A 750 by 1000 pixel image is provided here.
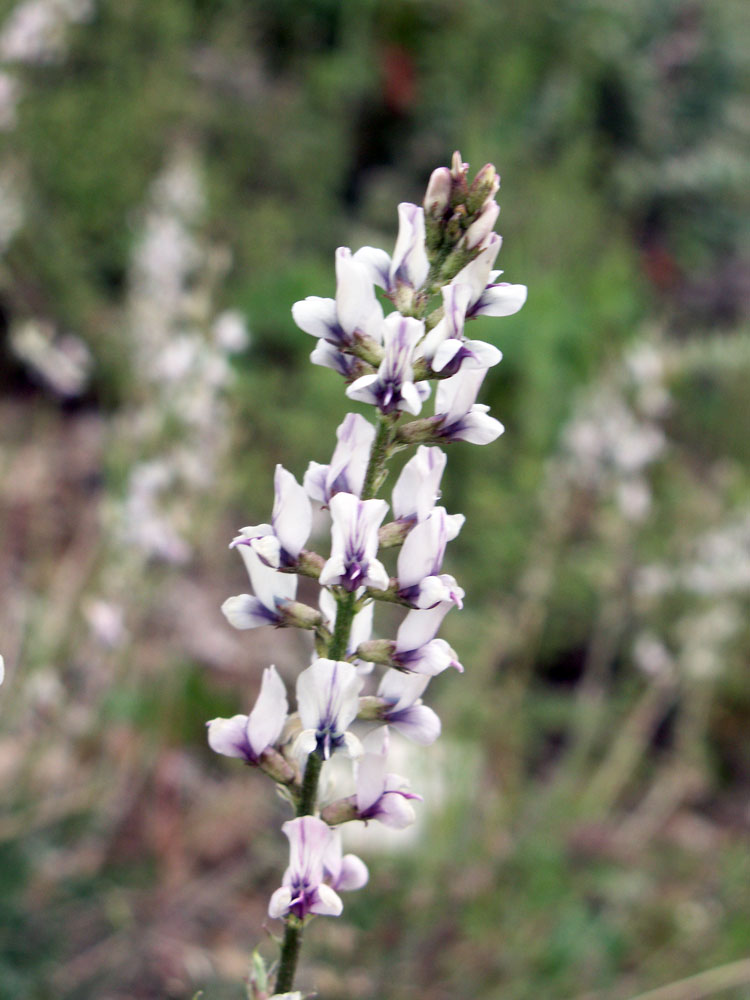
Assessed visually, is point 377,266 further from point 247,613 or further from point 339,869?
point 339,869

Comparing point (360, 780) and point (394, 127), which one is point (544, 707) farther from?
point (394, 127)

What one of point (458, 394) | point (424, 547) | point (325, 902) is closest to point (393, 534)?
point (424, 547)

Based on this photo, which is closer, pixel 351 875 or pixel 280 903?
pixel 280 903

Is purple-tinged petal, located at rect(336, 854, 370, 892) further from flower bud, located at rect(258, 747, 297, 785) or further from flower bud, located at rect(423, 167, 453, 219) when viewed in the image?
flower bud, located at rect(423, 167, 453, 219)

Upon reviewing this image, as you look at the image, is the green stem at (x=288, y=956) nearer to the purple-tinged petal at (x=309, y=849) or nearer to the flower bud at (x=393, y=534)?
the purple-tinged petal at (x=309, y=849)

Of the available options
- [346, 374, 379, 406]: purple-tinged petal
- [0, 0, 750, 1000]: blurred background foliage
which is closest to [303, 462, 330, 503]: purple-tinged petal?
[346, 374, 379, 406]: purple-tinged petal

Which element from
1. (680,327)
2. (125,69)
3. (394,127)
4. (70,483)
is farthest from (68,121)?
(680,327)

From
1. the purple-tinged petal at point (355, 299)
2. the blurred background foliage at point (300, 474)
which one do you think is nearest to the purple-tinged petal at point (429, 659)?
the purple-tinged petal at point (355, 299)
